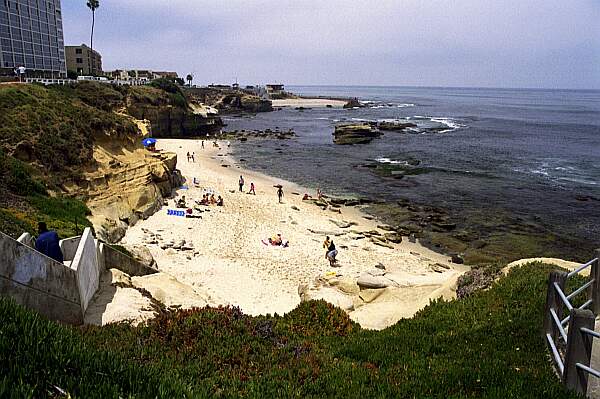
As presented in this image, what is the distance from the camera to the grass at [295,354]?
141 inches

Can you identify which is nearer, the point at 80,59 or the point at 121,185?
the point at 121,185

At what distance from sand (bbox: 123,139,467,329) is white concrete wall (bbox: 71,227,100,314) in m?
4.21

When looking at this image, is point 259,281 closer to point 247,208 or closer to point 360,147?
point 247,208

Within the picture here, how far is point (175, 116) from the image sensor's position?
67.1 metres

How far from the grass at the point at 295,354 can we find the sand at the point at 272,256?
9.93ft

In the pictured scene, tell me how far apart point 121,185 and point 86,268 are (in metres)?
15.6

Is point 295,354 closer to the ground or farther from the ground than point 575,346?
closer to the ground

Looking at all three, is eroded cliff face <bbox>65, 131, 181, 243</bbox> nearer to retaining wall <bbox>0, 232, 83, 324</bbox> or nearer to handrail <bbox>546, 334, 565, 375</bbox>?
retaining wall <bbox>0, 232, 83, 324</bbox>

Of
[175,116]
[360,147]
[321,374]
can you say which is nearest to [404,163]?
[360,147]

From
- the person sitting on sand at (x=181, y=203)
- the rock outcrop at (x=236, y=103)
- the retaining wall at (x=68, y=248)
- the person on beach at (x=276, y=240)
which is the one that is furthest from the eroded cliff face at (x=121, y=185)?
the rock outcrop at (x=236, y=103)

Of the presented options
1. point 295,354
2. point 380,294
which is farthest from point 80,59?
point 295,354

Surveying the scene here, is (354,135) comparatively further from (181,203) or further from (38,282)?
(38,282)

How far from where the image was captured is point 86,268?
31.4 ft

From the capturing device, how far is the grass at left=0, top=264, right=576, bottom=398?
11.8 ft
